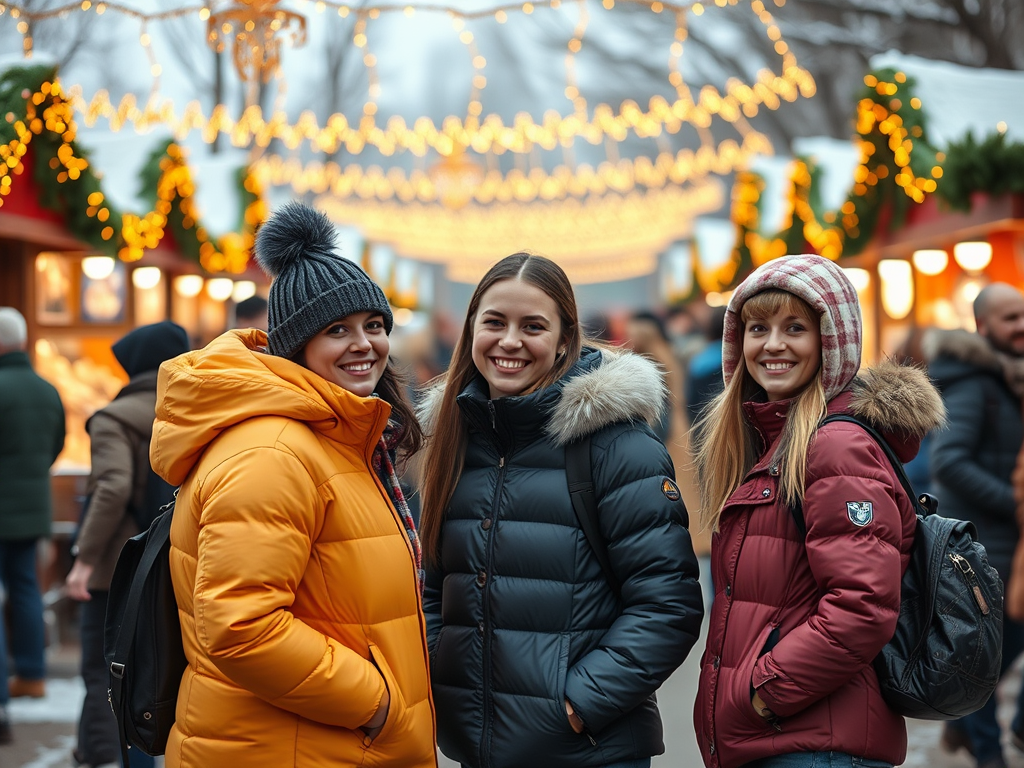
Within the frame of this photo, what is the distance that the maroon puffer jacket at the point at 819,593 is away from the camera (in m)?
2.44

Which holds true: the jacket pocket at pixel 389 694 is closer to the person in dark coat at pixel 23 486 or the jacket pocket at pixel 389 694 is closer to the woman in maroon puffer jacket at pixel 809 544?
A: the woman in maroon puffer jacket at pixel 809 544

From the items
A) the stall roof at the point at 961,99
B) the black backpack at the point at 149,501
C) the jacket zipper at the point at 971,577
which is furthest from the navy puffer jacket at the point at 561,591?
the stall roof at the point at 961,99

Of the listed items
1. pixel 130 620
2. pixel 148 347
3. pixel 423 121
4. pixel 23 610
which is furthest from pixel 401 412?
pixel 423 121

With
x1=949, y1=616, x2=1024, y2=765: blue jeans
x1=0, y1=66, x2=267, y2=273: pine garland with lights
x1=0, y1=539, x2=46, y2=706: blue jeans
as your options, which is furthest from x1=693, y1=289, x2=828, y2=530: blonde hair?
x1=0, y1=539, x2=46, y2=706: blue jeans

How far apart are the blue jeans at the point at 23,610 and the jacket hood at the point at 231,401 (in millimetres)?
4377

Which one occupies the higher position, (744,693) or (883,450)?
(883,450)

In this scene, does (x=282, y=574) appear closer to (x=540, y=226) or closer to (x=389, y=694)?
(x=389, y=694)

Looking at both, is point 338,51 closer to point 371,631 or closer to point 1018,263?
point 1018,263

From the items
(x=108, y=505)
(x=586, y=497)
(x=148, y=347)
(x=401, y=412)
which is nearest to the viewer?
(x=586, y=497)

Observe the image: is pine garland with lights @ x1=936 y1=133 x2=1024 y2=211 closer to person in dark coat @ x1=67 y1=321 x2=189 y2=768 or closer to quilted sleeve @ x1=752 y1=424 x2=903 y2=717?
person in dark coat @ x1=67 y1=321 x2=189 y2=768

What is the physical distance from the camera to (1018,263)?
26.8ft

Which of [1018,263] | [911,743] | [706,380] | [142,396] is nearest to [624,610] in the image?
[142,396]

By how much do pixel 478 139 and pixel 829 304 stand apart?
10.4 meters

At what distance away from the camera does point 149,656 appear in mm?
2578
